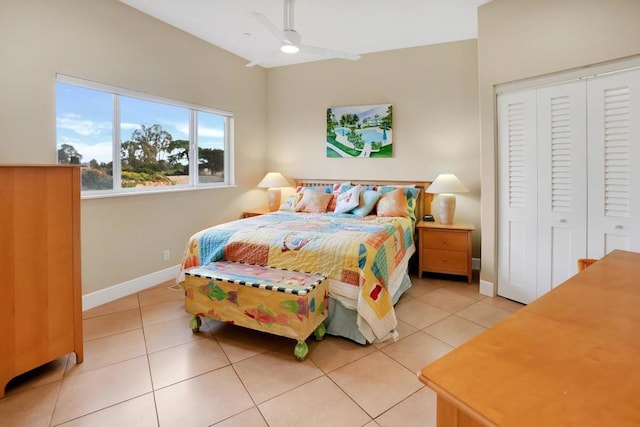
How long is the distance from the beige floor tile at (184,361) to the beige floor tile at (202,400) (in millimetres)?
75

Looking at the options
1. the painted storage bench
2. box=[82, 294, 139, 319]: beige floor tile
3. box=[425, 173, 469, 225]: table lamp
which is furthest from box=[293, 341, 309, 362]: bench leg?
box=[425, 173, 469, 225]: table lamp

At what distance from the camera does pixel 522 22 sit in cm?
287

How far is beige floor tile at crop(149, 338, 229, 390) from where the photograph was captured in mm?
2057

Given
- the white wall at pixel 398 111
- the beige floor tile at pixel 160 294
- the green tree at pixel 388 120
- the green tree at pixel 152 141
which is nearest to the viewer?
the beige floor tile at pixel 160 294

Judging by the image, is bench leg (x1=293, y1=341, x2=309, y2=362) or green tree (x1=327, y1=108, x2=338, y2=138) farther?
green tree (x1=327, y1=108, x2=338, y2=138)

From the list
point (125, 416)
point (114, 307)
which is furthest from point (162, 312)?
point (125, 416)

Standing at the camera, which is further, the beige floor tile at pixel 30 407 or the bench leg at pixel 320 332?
the bench leg at pixel 320 332

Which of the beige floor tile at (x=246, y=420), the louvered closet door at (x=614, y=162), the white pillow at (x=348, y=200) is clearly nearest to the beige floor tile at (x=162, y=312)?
the beige floor tile at (x=246, y=420)

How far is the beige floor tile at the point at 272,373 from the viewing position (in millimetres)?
1929

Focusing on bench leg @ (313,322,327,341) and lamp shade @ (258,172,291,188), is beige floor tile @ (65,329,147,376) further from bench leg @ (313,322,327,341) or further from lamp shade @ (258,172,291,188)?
lamp shade @ (258,172,291,188)

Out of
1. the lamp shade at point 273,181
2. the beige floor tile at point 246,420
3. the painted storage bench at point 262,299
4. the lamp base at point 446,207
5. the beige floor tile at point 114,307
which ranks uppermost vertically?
the lamp shade at point 273,181

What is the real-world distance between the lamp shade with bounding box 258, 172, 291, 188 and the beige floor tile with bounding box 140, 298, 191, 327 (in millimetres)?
2172

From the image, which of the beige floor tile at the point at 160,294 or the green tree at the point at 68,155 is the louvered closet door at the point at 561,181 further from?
the green tree at the point at 68,155

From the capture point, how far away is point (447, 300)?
3.26 m
